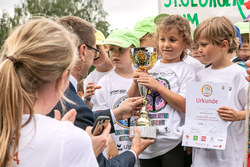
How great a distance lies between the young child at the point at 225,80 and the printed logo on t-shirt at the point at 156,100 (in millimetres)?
324

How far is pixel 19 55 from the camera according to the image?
151 cm

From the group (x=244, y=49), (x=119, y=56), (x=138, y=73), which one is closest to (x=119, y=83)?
(x=119, y=56)

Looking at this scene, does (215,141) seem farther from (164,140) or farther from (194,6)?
(194,6)

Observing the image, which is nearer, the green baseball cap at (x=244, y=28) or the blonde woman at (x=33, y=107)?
the blonde woman at (x=33, y=107)

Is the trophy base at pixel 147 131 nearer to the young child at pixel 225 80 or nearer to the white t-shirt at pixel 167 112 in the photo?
the white t-shirt at pixel 167 112

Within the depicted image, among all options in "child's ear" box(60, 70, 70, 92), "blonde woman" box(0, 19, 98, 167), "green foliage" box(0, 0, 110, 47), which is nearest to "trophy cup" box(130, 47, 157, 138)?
"child's ear" box(60, 70, 70, 92)

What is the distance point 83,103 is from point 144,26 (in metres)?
2.33

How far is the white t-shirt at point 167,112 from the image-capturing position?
10.4 ft

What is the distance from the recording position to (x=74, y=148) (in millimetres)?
1502

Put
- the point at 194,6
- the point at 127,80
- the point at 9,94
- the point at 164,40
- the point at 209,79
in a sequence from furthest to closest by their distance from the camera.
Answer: the point at 194,6 → the point at 127,80 → the point at 164,40 → the point at 209,79 → the point at 9,94

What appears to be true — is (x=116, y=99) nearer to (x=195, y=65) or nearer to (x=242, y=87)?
(x=195, y=65)

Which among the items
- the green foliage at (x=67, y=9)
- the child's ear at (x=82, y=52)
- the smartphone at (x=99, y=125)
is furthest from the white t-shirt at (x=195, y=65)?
the green foliage at (x=67, y=9)

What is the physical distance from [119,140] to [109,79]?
24.0 inches

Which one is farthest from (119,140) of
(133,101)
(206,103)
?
(206,103)
